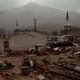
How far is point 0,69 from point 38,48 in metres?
19.0

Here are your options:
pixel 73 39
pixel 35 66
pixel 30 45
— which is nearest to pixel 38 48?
pixel 30 45

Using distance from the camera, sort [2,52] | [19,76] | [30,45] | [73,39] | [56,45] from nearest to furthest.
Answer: [19,76], [2,52], [30,45], [56,45], [73,39]

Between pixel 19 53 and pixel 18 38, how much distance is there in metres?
6.43

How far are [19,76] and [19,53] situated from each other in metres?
17.4

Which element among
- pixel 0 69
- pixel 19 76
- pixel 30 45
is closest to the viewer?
pixel 19 76

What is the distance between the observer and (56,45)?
45125 millimetres

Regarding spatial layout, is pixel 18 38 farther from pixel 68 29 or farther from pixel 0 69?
pixel 68 29

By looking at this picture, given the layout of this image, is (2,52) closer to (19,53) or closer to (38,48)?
(19,53)

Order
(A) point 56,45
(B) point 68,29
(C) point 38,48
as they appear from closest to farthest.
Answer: (C) point 38,48 < (A) point 56,45 < (B) point 68,29

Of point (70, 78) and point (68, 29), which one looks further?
point (68, 29)

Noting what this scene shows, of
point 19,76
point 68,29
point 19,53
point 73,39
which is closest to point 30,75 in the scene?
point 19,76

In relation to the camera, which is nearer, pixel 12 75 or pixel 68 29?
pixel 12 75

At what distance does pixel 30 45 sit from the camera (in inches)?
1646

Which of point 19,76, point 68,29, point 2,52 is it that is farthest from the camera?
point 68,29
